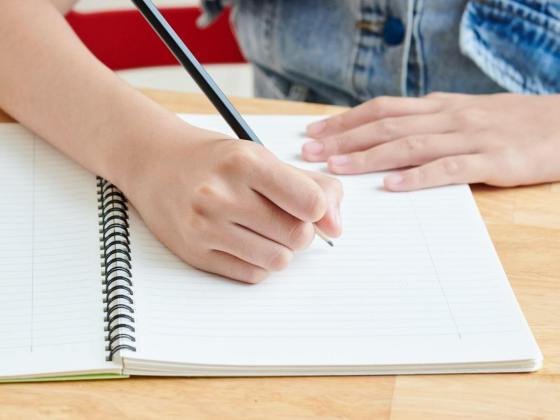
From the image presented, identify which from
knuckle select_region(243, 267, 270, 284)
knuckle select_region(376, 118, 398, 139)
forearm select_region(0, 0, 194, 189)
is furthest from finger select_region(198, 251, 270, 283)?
knuckle select_region(376, 118, 398, 139)

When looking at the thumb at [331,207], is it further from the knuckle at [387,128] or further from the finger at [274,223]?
the knuckle at [387,128]

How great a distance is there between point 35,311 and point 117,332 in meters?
0.07

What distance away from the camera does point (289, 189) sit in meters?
0.63

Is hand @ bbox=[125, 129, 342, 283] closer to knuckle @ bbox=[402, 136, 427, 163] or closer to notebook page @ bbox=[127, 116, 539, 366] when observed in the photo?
notebook page @ bbox=[127, 116, 539, 366]

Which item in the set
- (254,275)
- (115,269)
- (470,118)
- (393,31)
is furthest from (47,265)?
(393,31)

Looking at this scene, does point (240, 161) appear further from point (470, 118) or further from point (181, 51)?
point (470, 118)

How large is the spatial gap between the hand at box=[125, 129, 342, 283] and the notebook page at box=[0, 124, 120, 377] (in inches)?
3.0

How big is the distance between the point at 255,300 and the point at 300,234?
0.20 ft

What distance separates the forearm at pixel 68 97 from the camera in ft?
2.46

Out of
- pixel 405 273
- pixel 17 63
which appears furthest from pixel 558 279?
pixel 17 63

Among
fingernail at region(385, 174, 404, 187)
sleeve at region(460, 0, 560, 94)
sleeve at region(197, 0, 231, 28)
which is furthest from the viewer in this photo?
sleeve at region(197, 0, 231, 28)

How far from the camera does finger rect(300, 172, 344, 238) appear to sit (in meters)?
0.67

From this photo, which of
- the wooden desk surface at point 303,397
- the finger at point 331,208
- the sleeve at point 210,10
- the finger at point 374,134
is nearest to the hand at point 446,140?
the finger at point 374,134

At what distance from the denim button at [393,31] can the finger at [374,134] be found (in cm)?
20
